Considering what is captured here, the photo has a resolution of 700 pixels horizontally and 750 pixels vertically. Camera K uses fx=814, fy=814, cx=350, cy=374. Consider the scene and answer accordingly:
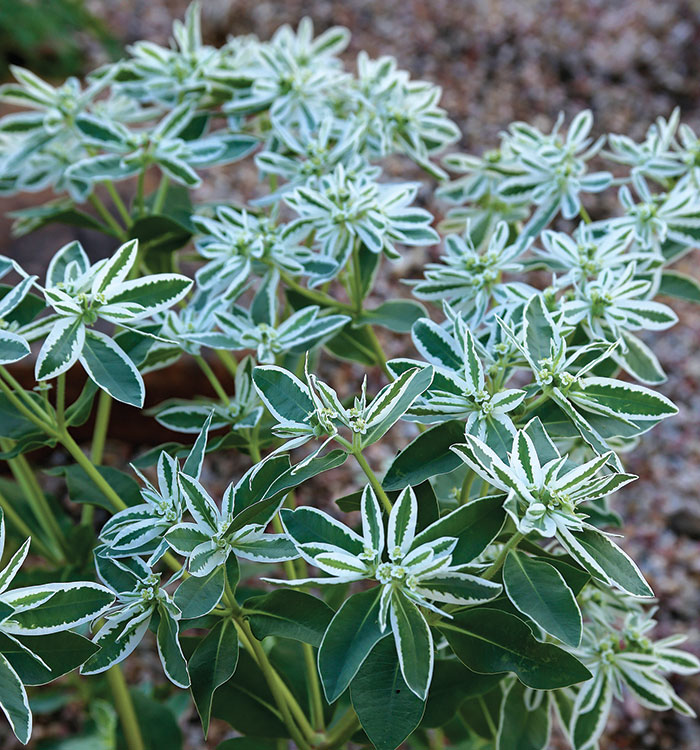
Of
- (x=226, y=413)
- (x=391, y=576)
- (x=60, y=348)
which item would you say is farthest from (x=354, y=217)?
(x=391, y=576)

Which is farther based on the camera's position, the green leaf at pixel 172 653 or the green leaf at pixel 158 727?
the green leaf at pixel 158 727

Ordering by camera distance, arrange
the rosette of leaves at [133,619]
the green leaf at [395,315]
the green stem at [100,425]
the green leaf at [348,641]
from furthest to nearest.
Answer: the green stem at [100,425]
the green leaf at [395,315]
the rosette of leaves at [133,619]
the green leaf at [348,641]

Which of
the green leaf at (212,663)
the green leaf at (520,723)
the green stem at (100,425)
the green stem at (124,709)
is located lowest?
the green stem at (124,709)

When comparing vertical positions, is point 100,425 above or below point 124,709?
above

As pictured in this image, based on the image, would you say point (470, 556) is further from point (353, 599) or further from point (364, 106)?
point (364, 106)

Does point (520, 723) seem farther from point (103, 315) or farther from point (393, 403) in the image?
point (103, 315)

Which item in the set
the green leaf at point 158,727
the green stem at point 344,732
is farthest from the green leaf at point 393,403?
the green leaf at point 158,727

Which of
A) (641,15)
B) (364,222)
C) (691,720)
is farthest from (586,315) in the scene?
(641,15)

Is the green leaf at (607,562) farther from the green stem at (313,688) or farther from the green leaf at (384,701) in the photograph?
the green stem at (313,688)
